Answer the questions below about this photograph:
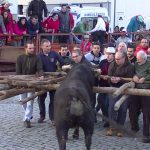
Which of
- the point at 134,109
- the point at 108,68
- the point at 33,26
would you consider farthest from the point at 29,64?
the point at 33,26

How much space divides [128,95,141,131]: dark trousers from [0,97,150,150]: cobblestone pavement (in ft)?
1.03

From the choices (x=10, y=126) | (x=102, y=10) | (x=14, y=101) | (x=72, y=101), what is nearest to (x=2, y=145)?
(x=10, y=126)

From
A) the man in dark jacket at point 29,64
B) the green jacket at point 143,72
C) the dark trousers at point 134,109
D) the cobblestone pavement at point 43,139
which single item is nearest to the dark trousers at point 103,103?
the cobblestone pavement at point 43,139

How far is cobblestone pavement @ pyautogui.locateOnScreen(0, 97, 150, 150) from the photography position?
8.07 metres

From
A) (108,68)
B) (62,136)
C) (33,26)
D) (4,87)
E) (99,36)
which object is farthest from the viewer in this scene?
(99,36)

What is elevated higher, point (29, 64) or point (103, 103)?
point (29, 64)

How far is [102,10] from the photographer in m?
26.9

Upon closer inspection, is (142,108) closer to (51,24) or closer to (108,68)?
(108,68)

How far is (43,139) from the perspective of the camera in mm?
8586

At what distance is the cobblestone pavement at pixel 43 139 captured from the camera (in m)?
8.07

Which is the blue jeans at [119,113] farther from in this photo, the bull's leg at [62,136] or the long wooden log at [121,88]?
the bull's leg at [62,136]

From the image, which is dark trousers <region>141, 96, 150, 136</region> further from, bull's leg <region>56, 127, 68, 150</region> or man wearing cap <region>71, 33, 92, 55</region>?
man wearing cap <region>71, 33, 92, 55</region>

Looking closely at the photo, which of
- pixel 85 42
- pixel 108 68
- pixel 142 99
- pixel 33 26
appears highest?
pixel 33 26

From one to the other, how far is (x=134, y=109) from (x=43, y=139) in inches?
70.6
